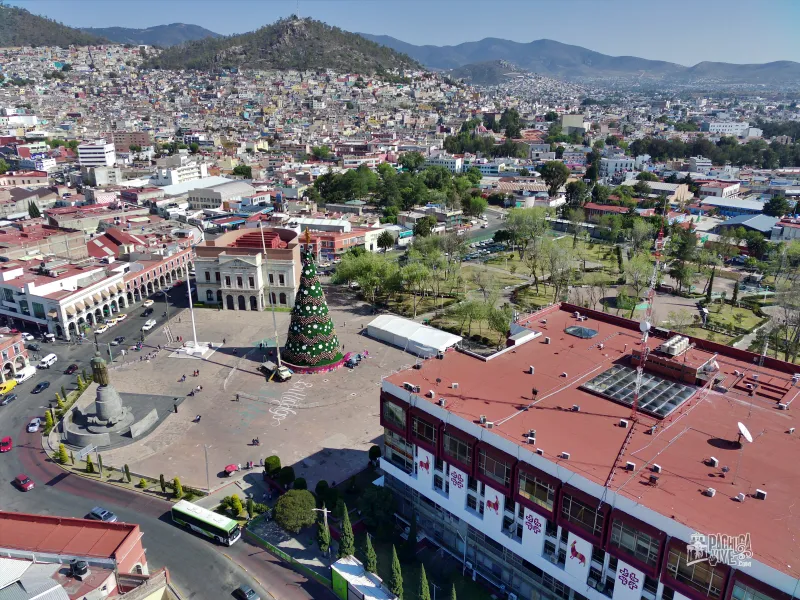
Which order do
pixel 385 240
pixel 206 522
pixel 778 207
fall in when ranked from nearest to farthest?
pixel 206 522
pixel 385 240
pixel 778 207

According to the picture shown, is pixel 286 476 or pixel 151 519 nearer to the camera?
pixel 151 519

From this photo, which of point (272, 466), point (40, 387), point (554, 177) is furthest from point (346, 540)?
point (554, 177)

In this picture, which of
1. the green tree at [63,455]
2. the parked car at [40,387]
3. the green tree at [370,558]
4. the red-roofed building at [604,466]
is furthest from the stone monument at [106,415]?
the green tree at [370,558]

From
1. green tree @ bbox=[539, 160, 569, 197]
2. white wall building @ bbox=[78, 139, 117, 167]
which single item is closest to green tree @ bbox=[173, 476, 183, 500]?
green tree @ bbox=[539, 160, 569, 197]

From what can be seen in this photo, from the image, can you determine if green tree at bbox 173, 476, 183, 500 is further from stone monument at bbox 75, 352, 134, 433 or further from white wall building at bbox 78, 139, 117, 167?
white wall building at bbox 78, 139, 117, 167

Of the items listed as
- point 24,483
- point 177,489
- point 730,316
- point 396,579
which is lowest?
point 24,483

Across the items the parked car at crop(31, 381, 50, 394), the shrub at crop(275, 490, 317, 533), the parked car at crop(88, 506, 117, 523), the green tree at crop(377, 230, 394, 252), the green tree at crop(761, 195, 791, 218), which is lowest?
the parked car at crop(31, 381, 50, 394)

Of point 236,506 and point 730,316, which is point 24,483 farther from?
point 730,316
